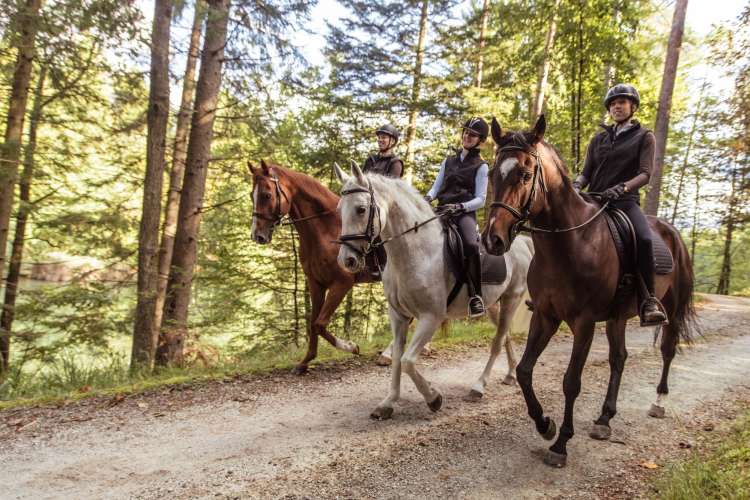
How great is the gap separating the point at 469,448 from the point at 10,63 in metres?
8.89

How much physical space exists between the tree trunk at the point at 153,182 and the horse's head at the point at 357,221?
4701 millimetres

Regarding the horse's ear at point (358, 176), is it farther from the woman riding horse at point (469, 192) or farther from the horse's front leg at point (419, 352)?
the horse's front leg at point (419, 352)

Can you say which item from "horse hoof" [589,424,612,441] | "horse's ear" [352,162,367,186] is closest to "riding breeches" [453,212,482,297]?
"horse's ear" [352,162,367,186]

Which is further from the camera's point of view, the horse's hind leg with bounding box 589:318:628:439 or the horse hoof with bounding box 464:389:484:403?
the horse hoof with bounding box 464:389:484:403

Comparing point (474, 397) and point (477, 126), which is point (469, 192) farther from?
point (474, 397)

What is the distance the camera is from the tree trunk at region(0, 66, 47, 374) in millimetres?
6844

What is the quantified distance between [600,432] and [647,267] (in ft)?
5.67

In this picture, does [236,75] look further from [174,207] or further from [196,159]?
[174,207]

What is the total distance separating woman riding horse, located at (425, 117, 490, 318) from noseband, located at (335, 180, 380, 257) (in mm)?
1035

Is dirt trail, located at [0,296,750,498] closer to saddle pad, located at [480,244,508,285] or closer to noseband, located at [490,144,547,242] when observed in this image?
saddle pad, located at [480,244,508,285]

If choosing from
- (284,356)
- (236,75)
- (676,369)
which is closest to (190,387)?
(284,356)

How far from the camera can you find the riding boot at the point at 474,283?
483 cm

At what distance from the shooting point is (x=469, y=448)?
3.79 metres

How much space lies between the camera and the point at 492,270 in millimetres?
5125
